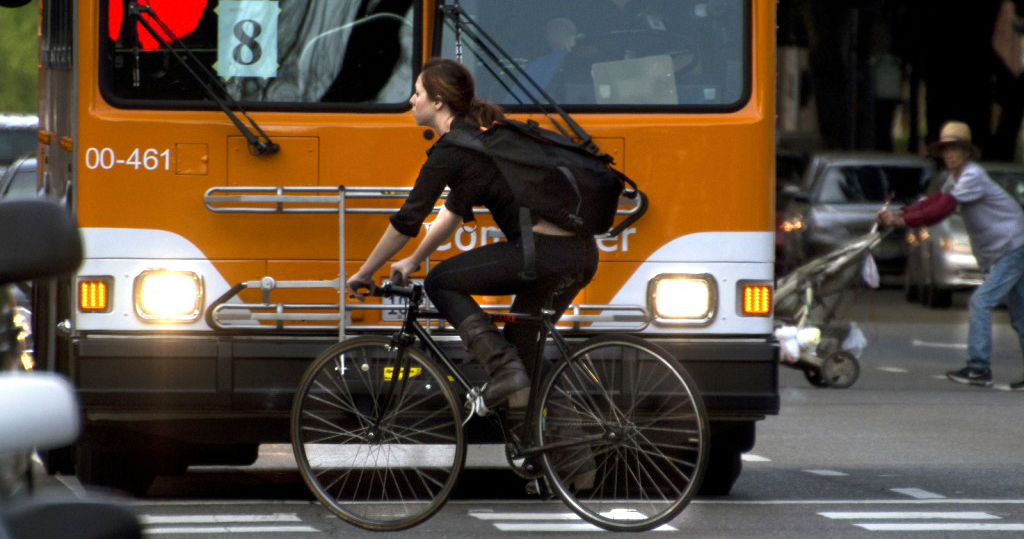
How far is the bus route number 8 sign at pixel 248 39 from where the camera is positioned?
25.4 feet

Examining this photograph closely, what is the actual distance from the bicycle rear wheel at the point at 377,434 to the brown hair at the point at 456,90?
84cm

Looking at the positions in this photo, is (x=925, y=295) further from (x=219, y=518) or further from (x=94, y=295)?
(x=94, y=295)

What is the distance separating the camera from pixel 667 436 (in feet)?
23.5

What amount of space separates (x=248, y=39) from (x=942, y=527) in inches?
123

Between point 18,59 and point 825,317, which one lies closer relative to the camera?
point 825,317

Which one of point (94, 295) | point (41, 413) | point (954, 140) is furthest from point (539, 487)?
point (954, 140)

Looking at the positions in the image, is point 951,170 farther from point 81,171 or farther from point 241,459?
point 81,171

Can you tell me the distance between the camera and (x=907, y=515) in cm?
793

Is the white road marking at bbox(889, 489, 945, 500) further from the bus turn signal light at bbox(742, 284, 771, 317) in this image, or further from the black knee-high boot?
the black knee-high boot

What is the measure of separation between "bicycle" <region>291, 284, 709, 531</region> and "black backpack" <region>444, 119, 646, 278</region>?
35 centimetres

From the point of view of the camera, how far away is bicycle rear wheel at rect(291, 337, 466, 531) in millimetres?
7156

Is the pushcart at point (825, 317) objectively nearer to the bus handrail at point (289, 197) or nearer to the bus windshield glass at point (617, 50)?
the bus windshield glass at point (617, 50)

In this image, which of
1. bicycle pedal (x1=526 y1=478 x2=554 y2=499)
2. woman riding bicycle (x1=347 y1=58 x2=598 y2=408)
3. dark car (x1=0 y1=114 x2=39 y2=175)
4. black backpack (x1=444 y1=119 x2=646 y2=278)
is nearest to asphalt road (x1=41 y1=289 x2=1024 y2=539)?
A: bicycle pedal (x1=526 y1=478 x2=554 y2=499)

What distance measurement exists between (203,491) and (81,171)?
1730 millimetres
